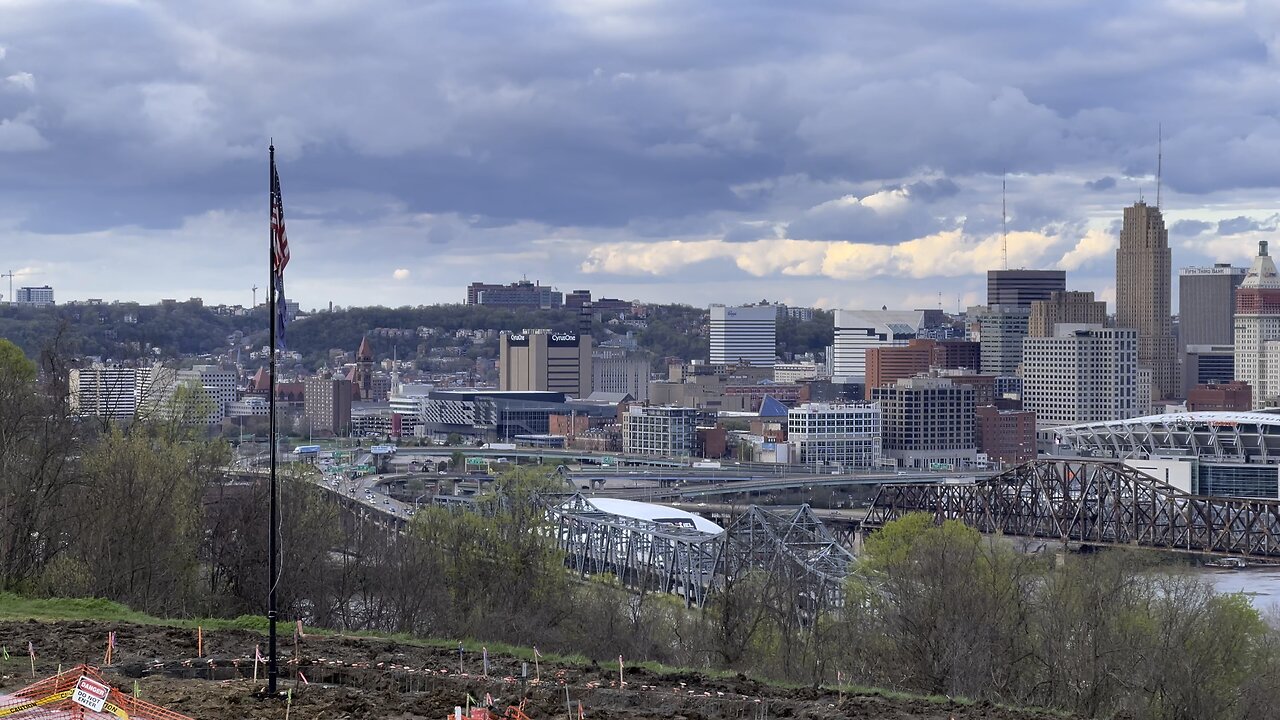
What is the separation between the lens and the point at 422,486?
613ft

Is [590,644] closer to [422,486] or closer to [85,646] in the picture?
[85,646]

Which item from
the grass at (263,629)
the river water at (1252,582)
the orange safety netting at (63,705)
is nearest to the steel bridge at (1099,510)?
the river water at (1252,582)

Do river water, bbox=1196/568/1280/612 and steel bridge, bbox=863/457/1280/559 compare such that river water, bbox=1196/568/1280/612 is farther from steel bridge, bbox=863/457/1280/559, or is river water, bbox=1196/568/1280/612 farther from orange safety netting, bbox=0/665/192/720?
orange safety netting, bbox=0/665/192/720

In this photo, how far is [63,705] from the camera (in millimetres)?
22984

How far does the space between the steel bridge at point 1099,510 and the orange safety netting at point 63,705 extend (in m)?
123

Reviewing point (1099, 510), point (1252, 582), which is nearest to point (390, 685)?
point (1252, 582)

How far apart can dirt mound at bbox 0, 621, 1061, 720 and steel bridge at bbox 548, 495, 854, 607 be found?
39.0 meters

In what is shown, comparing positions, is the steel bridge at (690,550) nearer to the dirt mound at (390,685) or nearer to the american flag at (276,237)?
the dirt mound at (390,685)

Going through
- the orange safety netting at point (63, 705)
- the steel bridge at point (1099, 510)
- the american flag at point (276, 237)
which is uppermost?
the american flag at point (276, 237)

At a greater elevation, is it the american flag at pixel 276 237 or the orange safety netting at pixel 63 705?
the american flag at pixel 276 237

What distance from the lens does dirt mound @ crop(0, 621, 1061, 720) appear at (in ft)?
81.5

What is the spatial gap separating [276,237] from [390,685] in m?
6.93

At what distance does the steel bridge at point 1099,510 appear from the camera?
14112 cm

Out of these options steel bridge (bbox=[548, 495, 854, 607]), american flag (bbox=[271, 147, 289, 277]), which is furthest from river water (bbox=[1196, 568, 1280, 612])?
american flag (bbox=[271, 147, 289, 277])
